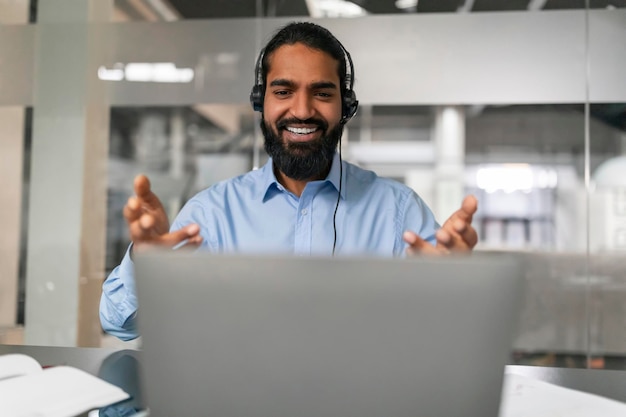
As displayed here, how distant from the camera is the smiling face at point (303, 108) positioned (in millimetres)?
1668

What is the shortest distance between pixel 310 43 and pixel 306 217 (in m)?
0.51

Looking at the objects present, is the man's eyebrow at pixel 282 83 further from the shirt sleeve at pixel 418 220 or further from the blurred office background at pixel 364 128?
the blurred office background at pixel 364 128

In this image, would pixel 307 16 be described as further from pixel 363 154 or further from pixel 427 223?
pixel 427 223

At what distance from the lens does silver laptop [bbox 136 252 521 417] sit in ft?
1.65

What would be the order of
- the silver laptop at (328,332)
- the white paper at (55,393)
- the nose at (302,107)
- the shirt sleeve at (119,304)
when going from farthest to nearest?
1. the nose at (302,107)
2. the shirt sleeve at (119,304)
3. the white paper at (55,393)
4. the silver laptop at (328,332)

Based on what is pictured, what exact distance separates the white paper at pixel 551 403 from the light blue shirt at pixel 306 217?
802 mm

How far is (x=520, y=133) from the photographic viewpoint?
309cm

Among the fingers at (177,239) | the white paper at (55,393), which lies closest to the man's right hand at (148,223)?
the fingers at (177,239)

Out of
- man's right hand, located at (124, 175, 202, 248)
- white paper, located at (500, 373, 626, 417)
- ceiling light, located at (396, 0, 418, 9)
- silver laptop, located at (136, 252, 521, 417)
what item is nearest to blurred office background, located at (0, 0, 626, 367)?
ceiling light, located at (396, 0, 418, 9)

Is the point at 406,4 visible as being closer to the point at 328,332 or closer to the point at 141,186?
the point at 141,186

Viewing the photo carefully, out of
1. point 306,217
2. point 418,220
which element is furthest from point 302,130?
point 418,220

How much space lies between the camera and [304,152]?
1.69 m

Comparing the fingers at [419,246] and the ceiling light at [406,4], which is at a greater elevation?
the ceiling light at [406,4]

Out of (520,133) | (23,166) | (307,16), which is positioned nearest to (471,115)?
(520,133)
